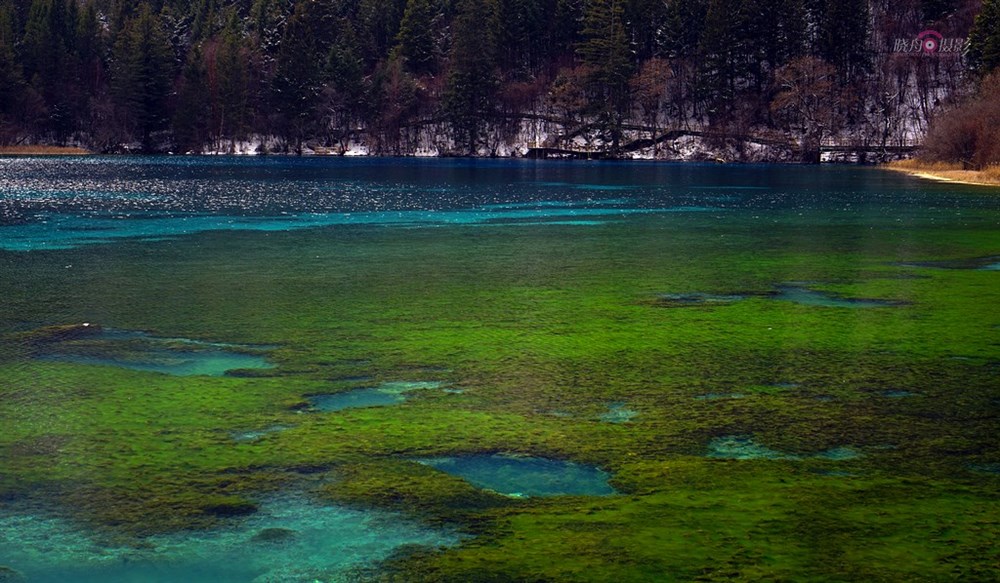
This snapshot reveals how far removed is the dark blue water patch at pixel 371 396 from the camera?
11.0m

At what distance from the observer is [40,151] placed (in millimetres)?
139000

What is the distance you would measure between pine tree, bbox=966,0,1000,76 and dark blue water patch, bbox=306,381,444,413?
85007 mm

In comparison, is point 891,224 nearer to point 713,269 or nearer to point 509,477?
point 713,269

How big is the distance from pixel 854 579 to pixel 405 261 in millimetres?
17879

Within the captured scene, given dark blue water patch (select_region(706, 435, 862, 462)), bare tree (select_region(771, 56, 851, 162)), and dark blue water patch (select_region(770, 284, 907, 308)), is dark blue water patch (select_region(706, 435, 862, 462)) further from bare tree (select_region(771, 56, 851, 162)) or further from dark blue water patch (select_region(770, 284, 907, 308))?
bare tree (select_region(771, 56, 851, 162))

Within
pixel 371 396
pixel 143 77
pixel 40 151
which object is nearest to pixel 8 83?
pixel 40 151

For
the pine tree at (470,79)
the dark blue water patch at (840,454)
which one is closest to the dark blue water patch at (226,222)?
the dark blue water patch at (840,454)

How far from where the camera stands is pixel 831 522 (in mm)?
7738

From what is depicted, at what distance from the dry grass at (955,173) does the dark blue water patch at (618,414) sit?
55.2m

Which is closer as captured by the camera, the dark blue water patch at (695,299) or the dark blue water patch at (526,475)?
the dark blue water patch at (526,475)

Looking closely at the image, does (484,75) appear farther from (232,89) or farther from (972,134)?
(972,134)

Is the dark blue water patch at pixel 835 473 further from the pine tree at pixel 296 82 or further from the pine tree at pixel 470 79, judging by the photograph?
the pine tree at pixel 296 82

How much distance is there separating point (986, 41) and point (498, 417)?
307ft

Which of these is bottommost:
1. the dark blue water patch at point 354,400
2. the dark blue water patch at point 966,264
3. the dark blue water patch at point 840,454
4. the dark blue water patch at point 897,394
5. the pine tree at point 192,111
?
the dark blue water patch at point 840,454
